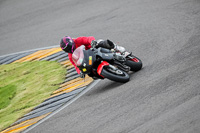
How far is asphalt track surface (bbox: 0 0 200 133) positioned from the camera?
6375 mm

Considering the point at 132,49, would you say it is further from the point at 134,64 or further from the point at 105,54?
the point at 105,54

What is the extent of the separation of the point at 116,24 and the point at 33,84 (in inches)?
153

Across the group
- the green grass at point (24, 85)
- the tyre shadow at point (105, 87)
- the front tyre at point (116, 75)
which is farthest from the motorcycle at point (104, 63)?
the green grass at point (24, 85)

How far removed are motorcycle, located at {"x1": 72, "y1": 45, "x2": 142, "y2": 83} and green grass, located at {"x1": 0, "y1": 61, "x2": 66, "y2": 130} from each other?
1.97m

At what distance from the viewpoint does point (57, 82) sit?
10.1m

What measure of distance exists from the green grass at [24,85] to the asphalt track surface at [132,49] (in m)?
1.33

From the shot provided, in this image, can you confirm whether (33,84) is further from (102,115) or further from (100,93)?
(102,115)

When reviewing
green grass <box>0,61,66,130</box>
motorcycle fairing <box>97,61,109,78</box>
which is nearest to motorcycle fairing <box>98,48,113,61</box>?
motorcycle fairing <box>97,61,109,78</box>

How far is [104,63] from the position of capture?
8.07 m

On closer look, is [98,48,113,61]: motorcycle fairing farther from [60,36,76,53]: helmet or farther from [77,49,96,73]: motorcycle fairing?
[60,36,76,53]: helmet

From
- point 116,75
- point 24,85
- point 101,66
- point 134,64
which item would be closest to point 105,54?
point 101,66

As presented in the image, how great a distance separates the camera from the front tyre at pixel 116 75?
7.88 m

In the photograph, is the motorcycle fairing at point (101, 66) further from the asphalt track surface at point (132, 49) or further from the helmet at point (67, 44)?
the helmet at point (67, 44)

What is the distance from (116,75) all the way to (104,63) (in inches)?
15.9
